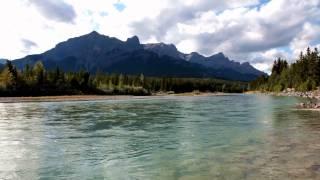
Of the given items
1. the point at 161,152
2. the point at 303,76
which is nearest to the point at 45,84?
the point at 303,76

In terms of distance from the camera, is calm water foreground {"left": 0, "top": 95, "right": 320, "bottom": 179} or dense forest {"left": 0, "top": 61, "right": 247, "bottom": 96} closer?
calm water foreground {"left": 0, "top": 95, "right": 320, "bottom": 179}

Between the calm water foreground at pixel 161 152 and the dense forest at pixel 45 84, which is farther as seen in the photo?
the dense forest at pixel 45 84

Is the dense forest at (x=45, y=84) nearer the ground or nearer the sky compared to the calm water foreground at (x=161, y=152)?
nearer the sky

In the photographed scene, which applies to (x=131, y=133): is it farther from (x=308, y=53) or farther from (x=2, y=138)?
(x=308, y=53)

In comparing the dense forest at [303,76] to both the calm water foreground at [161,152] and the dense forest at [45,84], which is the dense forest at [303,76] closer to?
the dense forest at [45,84]

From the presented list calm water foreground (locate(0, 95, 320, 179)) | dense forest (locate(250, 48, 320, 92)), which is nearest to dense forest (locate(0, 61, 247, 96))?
dense forest (locate(250, 48, 320, 92))

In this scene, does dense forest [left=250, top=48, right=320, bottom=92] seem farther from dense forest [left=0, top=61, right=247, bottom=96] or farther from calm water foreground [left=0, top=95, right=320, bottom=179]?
calm water foreground [left=0, top=95, right=320, bottom=179]

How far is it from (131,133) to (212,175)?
16.7 m

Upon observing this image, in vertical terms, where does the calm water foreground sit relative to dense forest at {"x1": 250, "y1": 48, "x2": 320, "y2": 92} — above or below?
below

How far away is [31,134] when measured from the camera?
34.3m

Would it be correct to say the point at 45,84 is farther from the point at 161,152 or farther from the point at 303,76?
the point at 161,152

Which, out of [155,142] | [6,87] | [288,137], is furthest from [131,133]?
[6,87]

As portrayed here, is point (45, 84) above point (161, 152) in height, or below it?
above

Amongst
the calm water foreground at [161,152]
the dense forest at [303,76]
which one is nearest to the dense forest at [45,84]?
the dense forest at [303,76]
